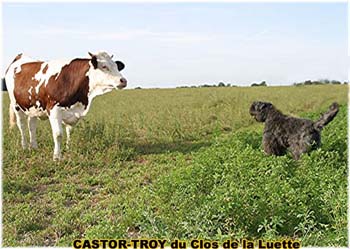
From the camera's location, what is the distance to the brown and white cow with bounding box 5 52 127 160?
8.41 m

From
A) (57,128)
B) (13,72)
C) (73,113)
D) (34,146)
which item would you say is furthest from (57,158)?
(13,72)

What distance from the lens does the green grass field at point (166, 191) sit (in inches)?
180

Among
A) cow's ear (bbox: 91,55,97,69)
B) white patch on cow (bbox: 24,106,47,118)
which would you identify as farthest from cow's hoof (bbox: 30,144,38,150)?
cow's ear (bbox: 91,55,97,69)

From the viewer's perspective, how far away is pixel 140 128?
11.6 metres

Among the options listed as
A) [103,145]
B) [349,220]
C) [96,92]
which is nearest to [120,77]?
[96,92]

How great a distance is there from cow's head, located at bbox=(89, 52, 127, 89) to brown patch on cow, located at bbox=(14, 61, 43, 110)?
1111 millimetres

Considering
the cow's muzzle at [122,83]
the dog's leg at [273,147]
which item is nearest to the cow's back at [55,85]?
the cow's muzzle at [122,83]

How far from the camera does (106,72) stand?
A: 8.40 metres

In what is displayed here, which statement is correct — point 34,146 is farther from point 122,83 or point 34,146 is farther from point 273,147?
point 273,147

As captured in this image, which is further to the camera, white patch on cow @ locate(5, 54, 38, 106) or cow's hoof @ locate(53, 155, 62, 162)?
white patch on cow @ locate(5, 54, 38, 106)

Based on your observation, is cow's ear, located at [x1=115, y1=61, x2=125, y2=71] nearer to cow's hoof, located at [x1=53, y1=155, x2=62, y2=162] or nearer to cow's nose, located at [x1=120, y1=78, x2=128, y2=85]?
cow's nose, located at [x1=120, y1=78, x2=128, y2=85]

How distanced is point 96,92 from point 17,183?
7.24 feet

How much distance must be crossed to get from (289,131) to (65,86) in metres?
3.55

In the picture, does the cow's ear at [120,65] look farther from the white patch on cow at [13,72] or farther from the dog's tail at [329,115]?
the dog's tail at [329,115]
